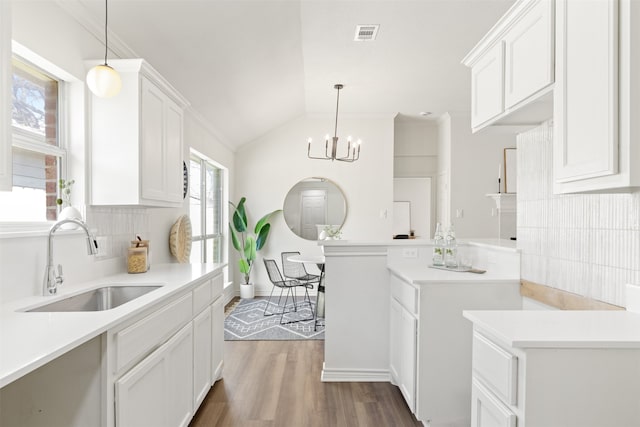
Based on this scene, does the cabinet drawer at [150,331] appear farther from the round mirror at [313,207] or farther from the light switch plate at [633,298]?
the round mirror at [313,207]

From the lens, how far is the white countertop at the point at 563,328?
122 centimetres

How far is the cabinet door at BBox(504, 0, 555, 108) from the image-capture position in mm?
1595

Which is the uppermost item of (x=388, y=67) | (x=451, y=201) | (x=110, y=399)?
(x=388, y=67)

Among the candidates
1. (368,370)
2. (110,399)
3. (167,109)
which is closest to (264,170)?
(167,109)

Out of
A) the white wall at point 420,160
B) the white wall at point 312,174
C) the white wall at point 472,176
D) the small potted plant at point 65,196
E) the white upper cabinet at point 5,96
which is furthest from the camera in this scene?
the white wall at point 420,160

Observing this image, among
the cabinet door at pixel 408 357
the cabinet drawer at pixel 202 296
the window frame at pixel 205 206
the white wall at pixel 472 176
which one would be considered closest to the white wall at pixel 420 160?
the white wall at pixel 472 176

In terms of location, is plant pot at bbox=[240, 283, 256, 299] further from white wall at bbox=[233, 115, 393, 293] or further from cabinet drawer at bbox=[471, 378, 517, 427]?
cabinet drawer at bbox=[471, 378, 517, 427]

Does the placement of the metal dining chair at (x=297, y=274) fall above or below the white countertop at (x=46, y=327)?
below

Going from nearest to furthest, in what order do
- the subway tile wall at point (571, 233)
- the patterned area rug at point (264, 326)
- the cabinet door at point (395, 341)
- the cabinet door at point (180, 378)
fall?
the subway tile wall at point (571, 233), the cabinet door at point (180, 378), the cabinet door at point (395, 341), the patterned area rug at point (264, 326)

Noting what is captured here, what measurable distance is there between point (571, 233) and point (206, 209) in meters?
4.27

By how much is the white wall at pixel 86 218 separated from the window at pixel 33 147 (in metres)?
0.11

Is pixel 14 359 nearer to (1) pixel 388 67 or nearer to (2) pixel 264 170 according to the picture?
(1) pixel 388 67

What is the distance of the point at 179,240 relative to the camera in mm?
3689

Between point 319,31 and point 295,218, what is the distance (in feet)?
10.8
